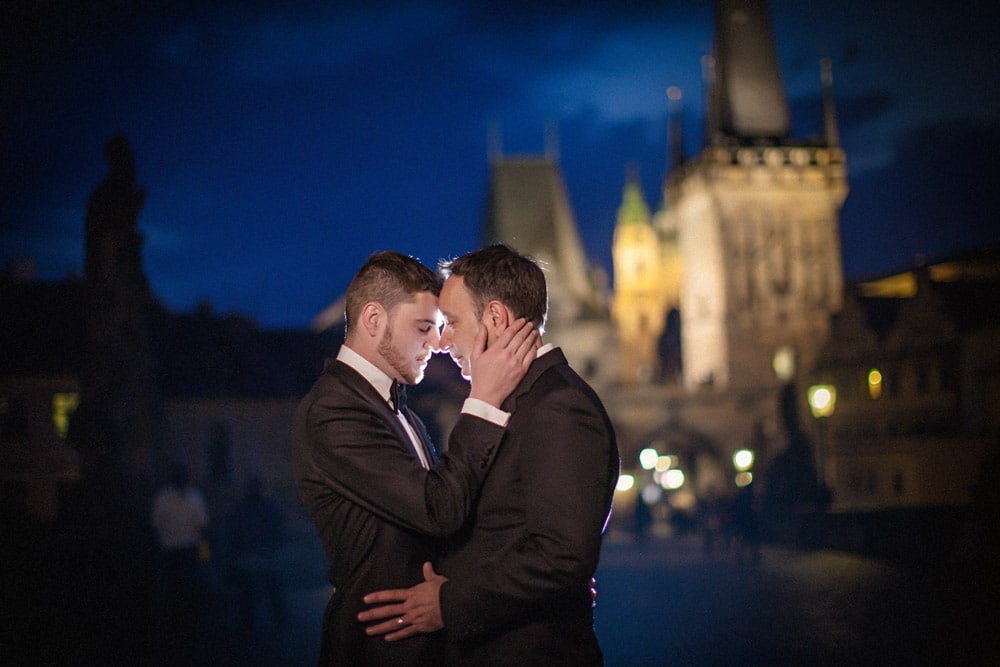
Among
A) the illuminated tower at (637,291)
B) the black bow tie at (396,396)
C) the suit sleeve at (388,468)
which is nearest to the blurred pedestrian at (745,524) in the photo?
the black bow tie at (396,396)

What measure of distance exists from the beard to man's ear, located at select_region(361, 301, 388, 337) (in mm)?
37

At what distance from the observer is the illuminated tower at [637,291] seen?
68.1 m

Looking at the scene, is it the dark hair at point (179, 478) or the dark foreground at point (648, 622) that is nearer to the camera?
the dark foreground at point (648, 622)

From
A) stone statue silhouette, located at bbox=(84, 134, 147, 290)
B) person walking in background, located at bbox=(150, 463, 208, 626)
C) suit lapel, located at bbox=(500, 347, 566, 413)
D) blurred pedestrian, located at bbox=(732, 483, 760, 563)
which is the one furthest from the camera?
blurred pedestrian, located at bbox=(732, 483, 760, 563)

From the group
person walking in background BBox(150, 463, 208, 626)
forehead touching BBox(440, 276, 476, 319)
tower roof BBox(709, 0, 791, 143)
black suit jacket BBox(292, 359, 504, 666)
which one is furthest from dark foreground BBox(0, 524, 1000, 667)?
tower roof BBox(709, 0, 791, 143)

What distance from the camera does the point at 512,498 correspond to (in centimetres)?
321

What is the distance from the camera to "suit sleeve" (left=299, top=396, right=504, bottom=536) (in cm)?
313

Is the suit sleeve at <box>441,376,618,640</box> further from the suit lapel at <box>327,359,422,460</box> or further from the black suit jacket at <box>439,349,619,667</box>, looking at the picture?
the suit lapel at <box>327,359,422,460</box>

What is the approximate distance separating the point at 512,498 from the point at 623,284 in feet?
216

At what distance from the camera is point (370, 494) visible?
10.7 feet

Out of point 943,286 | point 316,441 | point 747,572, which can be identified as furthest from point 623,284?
point 316,441

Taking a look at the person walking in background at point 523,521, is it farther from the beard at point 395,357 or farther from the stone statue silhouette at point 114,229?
the stone statue silhouette at point 114,229

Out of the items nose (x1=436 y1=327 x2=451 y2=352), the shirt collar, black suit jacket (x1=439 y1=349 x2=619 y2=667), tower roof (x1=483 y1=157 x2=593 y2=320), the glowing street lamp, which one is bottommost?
the glowing street lamp

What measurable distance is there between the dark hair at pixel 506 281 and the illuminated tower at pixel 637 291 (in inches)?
2552
